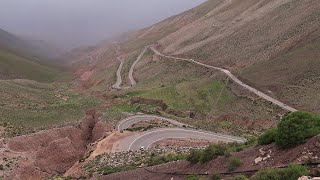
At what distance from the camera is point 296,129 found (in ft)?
65.2

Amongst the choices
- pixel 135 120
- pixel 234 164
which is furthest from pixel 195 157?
pixel 135 120

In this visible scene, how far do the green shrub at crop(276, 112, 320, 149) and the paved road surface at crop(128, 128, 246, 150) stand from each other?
25.2 metres

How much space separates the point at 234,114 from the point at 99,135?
1810 cm

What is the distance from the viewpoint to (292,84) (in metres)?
62.5

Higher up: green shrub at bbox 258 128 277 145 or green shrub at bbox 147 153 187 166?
green shrub at bbox 258 128 277 145

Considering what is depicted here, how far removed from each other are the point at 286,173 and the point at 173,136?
106 feet

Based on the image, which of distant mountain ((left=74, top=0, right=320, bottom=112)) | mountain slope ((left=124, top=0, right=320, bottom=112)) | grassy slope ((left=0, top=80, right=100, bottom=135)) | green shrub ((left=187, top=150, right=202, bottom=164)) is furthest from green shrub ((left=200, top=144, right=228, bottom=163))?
grassy slope ((left=0, top=80, right=100, bottom=135))

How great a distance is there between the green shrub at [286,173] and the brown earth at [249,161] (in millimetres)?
540

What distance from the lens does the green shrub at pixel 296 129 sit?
19.5m

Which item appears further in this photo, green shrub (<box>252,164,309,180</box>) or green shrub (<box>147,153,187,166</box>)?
green shrub (<box>147,153,187,166</box>)

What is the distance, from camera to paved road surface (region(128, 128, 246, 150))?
4581cm

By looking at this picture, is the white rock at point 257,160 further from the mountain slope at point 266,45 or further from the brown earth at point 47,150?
the mountain slope at point 266,45

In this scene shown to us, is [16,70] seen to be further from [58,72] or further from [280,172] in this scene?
[280,172]

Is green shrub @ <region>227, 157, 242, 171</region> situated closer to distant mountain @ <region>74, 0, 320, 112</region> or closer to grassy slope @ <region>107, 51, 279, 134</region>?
grassy slope @ <region>107, 51, 279, 134</region>
